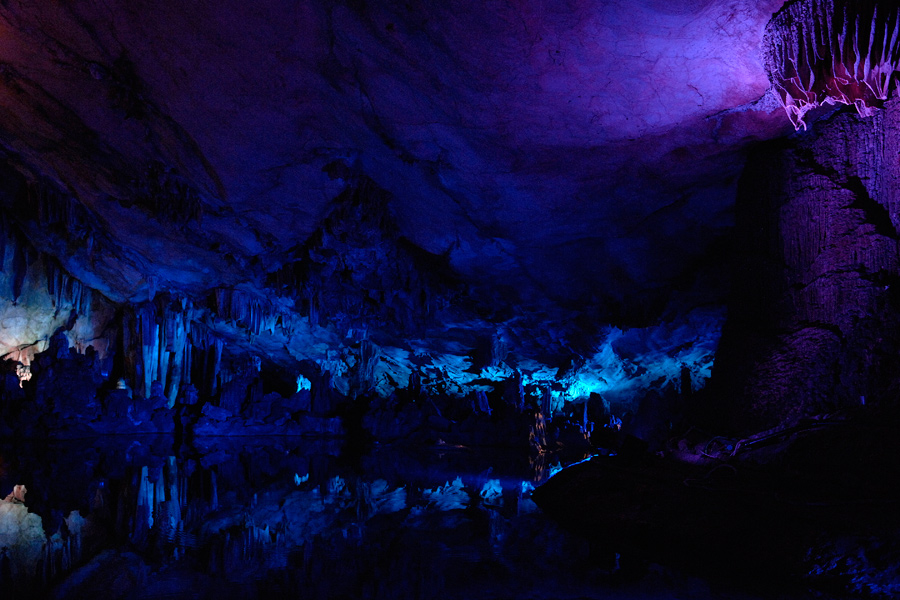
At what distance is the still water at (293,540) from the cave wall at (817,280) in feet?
7.40

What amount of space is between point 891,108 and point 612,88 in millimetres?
2171

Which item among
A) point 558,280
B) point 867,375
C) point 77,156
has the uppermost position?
point 77,156

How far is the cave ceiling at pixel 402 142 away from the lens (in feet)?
17.1

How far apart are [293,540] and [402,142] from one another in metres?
4.71

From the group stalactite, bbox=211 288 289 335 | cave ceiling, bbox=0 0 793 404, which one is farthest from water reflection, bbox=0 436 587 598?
stalactite, bbox=211 288 289 335

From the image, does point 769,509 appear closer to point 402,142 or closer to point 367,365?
point 402,142

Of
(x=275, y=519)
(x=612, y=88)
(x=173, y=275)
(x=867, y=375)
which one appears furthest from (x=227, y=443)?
(x=867, y=375)

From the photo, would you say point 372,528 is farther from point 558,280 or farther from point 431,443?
point 431,443

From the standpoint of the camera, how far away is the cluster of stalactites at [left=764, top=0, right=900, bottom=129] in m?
4.04

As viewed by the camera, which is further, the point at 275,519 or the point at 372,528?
the point at 275,519

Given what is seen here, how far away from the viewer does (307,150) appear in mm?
7551

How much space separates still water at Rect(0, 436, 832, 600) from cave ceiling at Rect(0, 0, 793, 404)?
11.9 ft

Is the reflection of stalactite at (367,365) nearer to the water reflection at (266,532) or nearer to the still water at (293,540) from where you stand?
the water reflection at (266,532)

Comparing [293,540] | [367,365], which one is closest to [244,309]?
[367,365]
